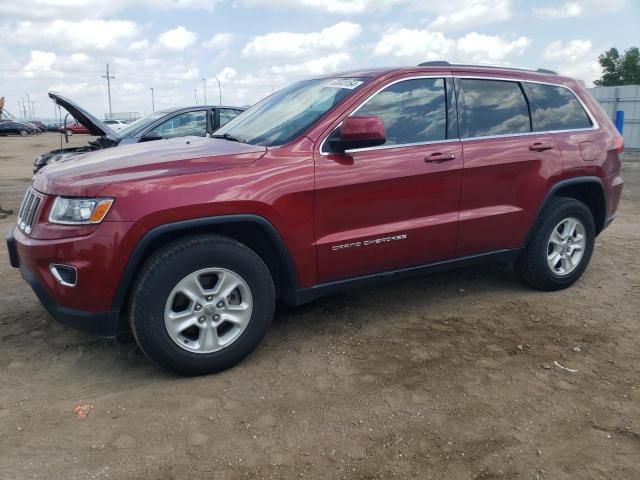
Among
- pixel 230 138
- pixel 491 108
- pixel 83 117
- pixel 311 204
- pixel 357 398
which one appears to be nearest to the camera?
pixel 357 398

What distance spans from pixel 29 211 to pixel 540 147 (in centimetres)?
366

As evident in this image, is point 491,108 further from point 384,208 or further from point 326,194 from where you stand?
point 326,194

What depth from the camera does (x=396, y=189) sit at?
12.3ft

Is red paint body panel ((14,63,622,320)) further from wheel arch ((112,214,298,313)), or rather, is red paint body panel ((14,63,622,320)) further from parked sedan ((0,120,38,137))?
parked sedan ((0,120,38,137))

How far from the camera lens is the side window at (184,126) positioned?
8.20 metres

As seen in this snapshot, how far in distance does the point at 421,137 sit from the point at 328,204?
92 cm

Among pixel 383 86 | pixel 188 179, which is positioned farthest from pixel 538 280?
pixel 188 179

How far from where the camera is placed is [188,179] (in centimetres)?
314

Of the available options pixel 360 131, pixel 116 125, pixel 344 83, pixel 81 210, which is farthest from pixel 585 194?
pixel 116 125

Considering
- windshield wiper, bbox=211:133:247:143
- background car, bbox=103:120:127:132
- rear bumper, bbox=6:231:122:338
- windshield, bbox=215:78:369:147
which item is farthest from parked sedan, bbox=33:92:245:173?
rear bumper, bbox=6:231:122:338

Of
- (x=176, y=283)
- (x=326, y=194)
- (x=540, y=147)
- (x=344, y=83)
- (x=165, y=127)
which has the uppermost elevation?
(x=344, y=83)

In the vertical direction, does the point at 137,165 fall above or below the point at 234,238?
above

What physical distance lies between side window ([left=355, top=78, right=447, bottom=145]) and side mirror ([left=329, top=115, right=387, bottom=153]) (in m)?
0.34

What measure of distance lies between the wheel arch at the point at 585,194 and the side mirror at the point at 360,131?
1785mm
